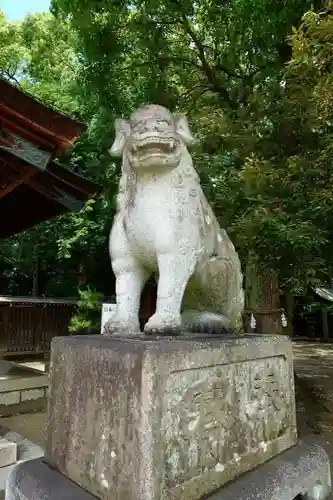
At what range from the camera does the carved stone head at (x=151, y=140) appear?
7.07 ft

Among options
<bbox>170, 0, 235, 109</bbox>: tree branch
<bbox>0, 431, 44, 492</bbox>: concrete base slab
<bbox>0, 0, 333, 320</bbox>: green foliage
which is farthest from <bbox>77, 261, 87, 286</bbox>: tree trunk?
<bbox>0, 431, 44, 492</bbox>: concrete base slab

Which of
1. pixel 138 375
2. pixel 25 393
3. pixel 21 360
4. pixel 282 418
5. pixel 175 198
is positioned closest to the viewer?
pixel 138 375

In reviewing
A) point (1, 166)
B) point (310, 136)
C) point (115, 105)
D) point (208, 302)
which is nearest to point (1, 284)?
point (115, 105)

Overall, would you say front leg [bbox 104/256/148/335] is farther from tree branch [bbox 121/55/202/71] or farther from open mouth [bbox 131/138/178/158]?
tree branch [bbox 121/55/202/71]

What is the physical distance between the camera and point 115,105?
7750 millimetres

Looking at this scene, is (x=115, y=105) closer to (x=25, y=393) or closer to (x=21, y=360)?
(x=25, y=393)

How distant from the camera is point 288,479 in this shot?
2.08m

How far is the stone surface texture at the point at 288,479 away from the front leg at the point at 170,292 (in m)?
0.76

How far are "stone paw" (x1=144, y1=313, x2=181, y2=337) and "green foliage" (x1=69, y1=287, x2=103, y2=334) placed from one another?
7.26 meters

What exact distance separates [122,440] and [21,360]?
9.53 metres

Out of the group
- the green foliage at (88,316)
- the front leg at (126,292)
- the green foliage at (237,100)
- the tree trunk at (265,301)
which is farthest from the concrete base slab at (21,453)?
the green foliage at (88,316)

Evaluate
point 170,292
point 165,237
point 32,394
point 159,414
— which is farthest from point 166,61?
point 159,414

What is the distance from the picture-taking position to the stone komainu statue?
84.4 inches

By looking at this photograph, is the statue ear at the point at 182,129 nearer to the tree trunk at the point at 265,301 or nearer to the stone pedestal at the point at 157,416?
the stone pedestal at the point at 157,416
